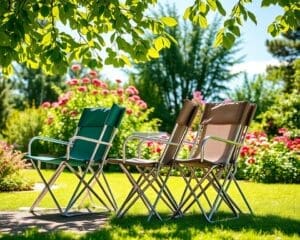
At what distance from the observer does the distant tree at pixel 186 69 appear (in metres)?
36.8

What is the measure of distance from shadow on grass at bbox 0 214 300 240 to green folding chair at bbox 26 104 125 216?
0.65 metres

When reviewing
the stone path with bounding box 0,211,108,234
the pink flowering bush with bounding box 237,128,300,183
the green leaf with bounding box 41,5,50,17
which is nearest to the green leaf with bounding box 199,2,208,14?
the green leaf with bounding box 41,5,50,17

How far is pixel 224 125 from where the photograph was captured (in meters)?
5.78

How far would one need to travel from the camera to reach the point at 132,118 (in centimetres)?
1359

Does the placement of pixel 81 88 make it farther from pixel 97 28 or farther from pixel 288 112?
pixel 97 28

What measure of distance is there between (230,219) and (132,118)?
8.64 meters

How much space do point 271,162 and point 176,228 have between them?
5969 mm

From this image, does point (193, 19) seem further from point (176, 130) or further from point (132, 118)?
point (132, 118)

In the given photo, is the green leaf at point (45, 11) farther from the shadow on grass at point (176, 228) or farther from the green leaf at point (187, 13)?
the shadow on grass at point (176, 228)

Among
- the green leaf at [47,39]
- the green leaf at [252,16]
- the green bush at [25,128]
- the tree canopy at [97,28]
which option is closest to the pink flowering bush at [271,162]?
the tree canopy at [97,28]

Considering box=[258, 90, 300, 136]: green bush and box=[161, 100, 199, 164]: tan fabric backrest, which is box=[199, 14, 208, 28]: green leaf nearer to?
box=[161, 100, 199, 164]: tan fabric backrest

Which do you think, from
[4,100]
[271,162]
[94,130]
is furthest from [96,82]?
[4,100]

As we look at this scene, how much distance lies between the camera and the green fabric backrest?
5739 millimetres

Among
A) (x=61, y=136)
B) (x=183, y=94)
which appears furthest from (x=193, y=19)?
(x=183, y=94)
